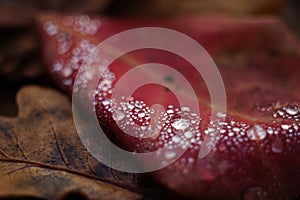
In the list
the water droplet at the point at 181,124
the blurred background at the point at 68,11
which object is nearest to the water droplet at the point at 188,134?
the water droplet at the point at 181,124

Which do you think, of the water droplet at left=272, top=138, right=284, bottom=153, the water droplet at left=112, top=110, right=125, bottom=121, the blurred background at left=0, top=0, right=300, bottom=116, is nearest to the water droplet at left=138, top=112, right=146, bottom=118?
the water droplet at left=112, top=110, right=125, bottom=121

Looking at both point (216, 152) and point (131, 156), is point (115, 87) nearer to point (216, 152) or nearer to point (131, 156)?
point (131, 156)

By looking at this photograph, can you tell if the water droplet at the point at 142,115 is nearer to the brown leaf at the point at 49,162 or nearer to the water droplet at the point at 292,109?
the brown leaf at the point at 49,162

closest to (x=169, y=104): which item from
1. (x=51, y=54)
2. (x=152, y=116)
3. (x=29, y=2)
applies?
(x=152, y=116)

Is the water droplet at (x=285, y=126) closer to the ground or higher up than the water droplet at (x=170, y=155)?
higher up

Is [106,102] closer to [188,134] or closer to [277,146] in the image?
[188,134]
